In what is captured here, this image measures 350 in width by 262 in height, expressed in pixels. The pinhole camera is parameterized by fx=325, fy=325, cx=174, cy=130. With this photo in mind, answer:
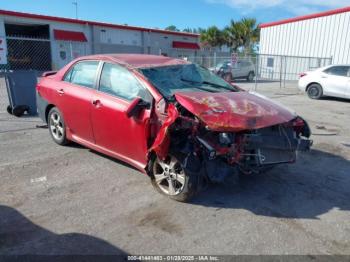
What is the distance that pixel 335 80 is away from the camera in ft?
40.0

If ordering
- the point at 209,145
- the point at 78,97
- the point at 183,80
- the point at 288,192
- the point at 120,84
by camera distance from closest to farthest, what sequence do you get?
the point at 209,145 < the point at 288,192 < the point at 120,84 < the point at 183,80 < the point at 78,97

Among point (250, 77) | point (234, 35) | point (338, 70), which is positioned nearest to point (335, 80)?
point (338, 70)

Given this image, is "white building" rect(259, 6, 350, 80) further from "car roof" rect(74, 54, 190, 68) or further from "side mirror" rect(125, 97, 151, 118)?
"side mirror" rect(125, 97, 151, 118)

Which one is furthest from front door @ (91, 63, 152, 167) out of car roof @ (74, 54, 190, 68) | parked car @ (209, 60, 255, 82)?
parked car @ (209, 60, 255, 82)

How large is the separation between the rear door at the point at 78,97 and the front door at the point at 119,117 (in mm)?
185

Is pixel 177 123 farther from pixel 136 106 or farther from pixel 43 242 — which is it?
pixel 43 242

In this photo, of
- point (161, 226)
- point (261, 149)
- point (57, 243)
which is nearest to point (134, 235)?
point (161, 226)

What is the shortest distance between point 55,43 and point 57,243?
93.0 ft

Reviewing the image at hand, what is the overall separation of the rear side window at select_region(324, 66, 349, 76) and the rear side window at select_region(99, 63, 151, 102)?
10303 millimetres

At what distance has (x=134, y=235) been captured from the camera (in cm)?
313

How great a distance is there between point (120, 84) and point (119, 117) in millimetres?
487

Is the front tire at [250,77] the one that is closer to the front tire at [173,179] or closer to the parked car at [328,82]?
the parked car at [328,82]

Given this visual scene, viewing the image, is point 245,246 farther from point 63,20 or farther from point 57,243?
point 63,20

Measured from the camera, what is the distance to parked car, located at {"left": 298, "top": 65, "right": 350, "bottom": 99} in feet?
39.2
